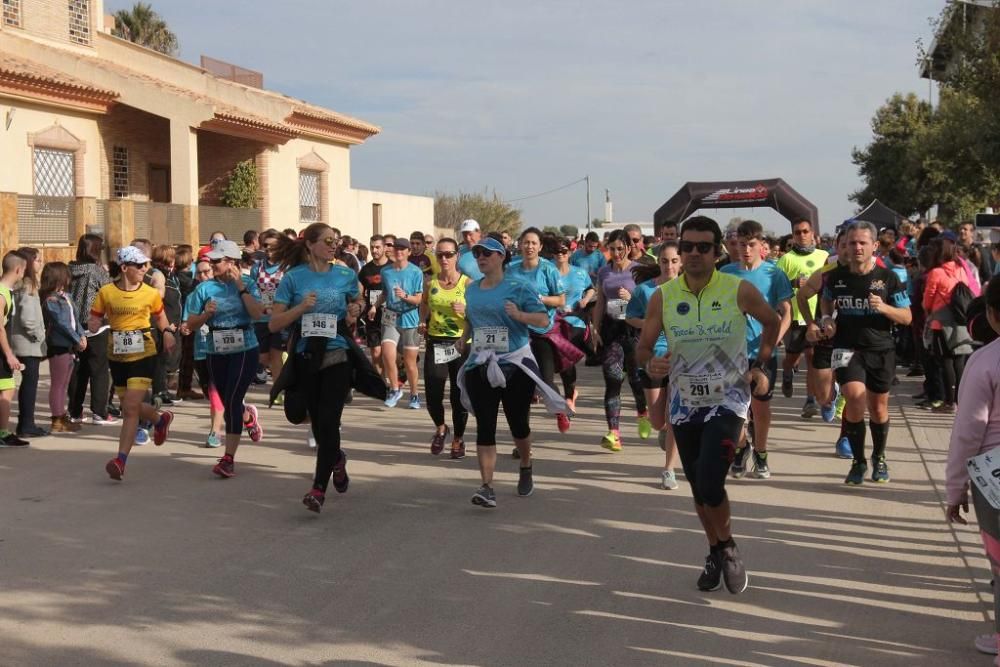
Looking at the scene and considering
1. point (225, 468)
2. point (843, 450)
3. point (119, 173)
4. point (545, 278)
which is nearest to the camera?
point (225, 468)

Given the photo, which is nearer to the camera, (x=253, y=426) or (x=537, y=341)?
(x=537, y=341)

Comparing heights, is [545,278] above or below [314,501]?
above

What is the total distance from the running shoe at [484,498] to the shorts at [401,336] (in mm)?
5180

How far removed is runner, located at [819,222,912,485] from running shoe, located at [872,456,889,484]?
25 cm

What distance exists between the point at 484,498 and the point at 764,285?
2681 mm

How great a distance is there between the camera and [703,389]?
577 cm

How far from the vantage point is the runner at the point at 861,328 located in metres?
8.20

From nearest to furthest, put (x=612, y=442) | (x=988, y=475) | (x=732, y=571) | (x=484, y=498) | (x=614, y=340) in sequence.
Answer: (x=988, y=475) < (x=732, y=571) < (x=484, y=498) < (x=612, y=442) < (x=614, y=340)

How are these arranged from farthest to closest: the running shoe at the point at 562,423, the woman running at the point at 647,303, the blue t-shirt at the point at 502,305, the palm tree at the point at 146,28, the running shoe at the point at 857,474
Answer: the palm tree at the point at 146,28 < the running shoe at the point at 562,423 < the running shoe at the point at 857,474 < the woman running at the point at 647,303 < the blue t-shirt at the point at 502,305

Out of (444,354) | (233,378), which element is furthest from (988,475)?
(233,378)

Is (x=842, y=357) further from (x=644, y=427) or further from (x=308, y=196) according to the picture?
(x=308, y=196)

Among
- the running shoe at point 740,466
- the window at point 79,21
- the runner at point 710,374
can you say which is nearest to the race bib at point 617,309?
the running shoe at point 740,466

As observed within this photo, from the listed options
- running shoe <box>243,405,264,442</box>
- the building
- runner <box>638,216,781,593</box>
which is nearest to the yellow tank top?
running shoe <box>243,405,264,442</box>

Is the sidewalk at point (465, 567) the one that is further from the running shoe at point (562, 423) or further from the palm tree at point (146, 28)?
the palm tree at point (146, 28)
